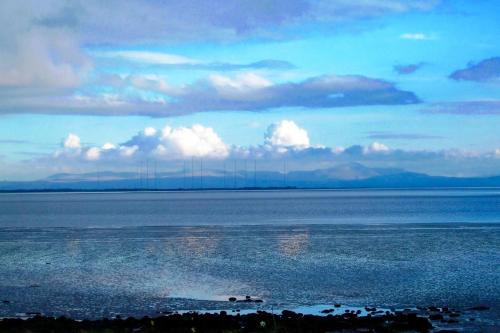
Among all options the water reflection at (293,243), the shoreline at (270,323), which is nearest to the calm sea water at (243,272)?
the water reflection at (293,243)

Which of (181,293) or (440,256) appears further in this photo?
(440,256)

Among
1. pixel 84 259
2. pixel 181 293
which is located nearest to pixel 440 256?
pixel 181 293

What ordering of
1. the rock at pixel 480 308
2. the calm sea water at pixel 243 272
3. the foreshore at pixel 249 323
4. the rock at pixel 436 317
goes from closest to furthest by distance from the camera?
the foreshore at pixel 249 323
the rock at pixel 436 317
the rock at pixel 480 308
the calm sea water at pixel 243 272

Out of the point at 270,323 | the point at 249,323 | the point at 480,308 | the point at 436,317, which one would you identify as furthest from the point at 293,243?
the point at 270,323

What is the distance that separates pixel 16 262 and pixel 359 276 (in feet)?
70.8

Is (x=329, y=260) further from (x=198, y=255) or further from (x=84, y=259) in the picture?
(x=84, y=259)

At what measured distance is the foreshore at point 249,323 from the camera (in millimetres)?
19938

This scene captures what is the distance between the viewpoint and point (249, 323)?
2075cm

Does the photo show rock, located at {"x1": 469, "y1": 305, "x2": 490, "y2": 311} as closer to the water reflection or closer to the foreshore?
the foreshore

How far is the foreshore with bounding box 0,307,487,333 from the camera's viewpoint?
19938mm

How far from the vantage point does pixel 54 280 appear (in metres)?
32.5

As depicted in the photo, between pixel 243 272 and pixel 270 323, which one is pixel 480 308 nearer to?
pixel 270 323

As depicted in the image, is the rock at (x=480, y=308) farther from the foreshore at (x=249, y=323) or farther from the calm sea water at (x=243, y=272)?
the foreshore at (x=249, y=323)

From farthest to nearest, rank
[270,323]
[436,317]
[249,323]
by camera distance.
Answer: [436,317], [249,323], [270,323]
